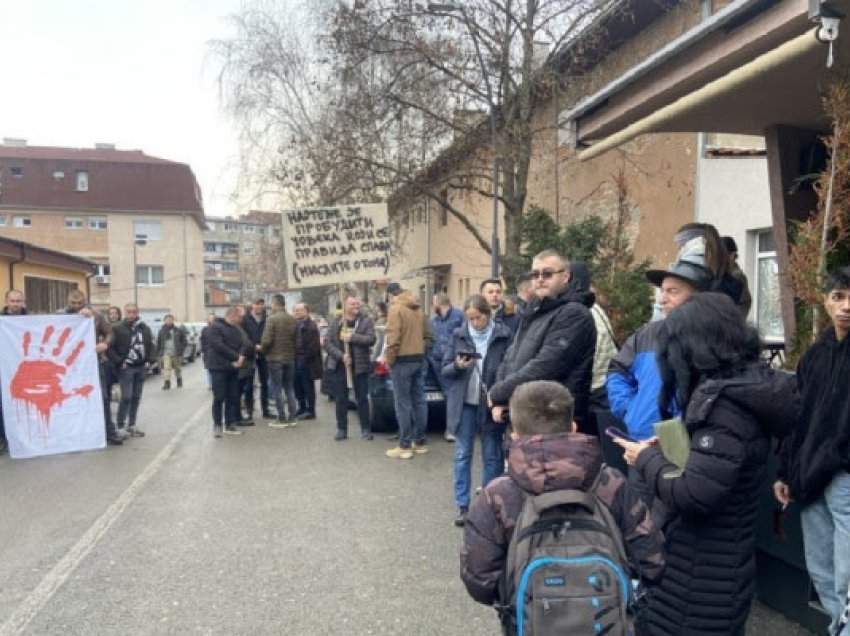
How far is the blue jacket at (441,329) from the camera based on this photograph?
7699 millimetres

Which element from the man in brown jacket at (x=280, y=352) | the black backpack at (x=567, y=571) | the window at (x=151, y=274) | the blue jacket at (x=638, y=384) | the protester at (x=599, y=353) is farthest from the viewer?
the window at (x=151, y=274)

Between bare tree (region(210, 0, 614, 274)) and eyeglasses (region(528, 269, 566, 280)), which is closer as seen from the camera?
eyeglasses (region(528, 269, 566, 280))

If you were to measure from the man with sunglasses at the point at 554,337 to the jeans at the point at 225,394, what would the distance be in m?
6.08

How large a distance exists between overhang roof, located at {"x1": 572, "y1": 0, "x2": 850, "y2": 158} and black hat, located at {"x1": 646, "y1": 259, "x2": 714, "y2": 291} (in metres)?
1.11

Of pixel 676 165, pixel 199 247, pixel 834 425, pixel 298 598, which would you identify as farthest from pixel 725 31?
pixel 199 247

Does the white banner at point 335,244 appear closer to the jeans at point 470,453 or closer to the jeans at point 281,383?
the jeans at point 281,383

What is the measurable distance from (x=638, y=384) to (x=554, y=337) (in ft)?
2.27

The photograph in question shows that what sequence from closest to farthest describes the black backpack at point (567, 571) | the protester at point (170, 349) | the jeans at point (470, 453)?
the black backpack at point (567, 571) → the jeans at point (470, 453) → the protester at point (170, 349)

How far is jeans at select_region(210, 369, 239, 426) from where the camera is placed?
9.23 metres

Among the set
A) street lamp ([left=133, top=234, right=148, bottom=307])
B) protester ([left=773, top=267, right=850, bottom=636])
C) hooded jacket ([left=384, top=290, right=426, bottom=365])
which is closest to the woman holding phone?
hooded jacket ([left=384, top=290, right=426, bottom=365])

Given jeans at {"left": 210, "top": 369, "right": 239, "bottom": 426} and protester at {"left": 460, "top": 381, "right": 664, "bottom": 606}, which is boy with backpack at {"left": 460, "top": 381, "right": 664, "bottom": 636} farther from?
jeans at {"left": 210, "top": 369, "right": 239, "bottom": 426}

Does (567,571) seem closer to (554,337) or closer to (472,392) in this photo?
(554,337)

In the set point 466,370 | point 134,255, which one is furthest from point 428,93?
point 134,255

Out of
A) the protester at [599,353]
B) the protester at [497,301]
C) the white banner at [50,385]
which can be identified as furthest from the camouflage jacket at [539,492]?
the white banner at [50,385]
